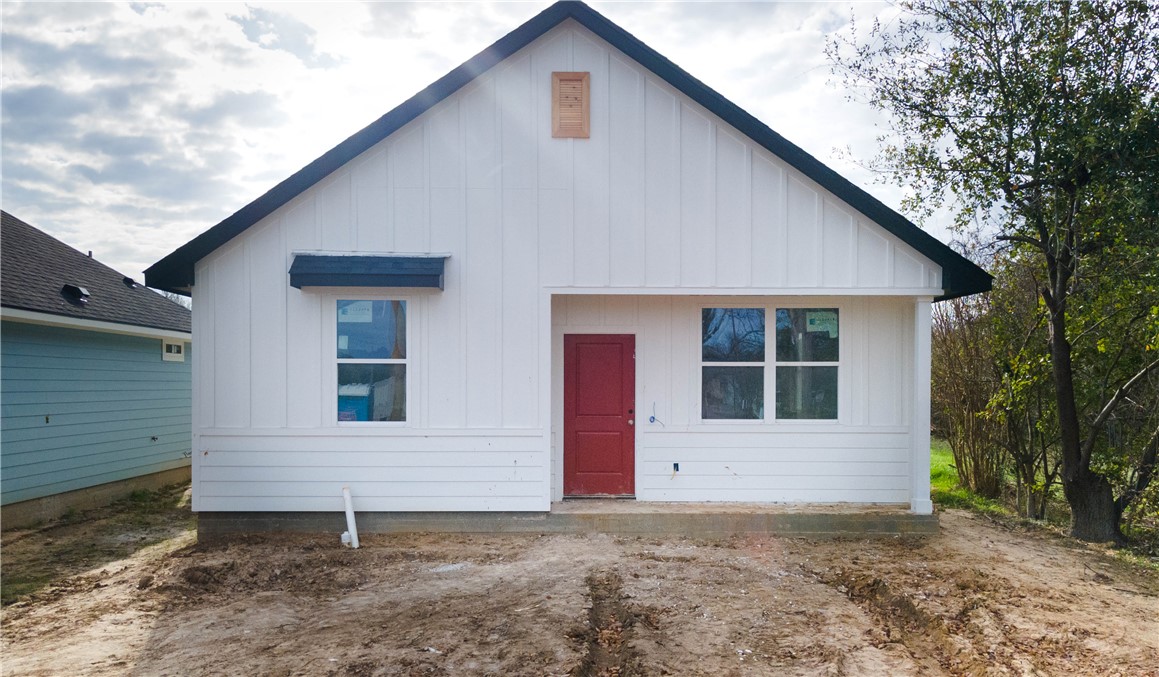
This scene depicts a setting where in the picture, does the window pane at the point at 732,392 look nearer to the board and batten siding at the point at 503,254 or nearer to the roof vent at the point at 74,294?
the board and batten siding at the point at 503,254

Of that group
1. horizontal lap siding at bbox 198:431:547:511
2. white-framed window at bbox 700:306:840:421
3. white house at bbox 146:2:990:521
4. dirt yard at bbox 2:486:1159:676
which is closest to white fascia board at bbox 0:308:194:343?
white house at bbox 146:2:990:521

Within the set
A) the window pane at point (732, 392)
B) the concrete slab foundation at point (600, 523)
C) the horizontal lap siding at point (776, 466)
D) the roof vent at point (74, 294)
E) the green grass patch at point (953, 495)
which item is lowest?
the green grass patch at point (953, 495)

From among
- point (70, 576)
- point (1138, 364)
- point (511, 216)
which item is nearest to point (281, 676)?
point (70, 576)

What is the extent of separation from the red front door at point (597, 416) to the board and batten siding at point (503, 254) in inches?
31.2

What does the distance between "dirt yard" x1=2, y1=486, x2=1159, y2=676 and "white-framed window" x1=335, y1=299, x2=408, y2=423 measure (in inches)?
58.8

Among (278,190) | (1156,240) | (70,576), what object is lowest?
(70,576)

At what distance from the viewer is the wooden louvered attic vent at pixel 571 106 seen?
305 inches

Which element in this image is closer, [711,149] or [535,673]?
[535,673]

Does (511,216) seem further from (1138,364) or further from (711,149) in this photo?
(1138,364)

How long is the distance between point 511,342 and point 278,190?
9.87 ft

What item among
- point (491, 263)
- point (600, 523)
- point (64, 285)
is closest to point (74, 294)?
point (64, 285)

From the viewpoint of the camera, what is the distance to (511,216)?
305 inches

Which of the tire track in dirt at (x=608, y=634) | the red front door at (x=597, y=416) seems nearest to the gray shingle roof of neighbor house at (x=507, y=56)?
the red front door at (x=597, y=416)

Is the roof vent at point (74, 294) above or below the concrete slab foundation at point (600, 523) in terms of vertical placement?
above
